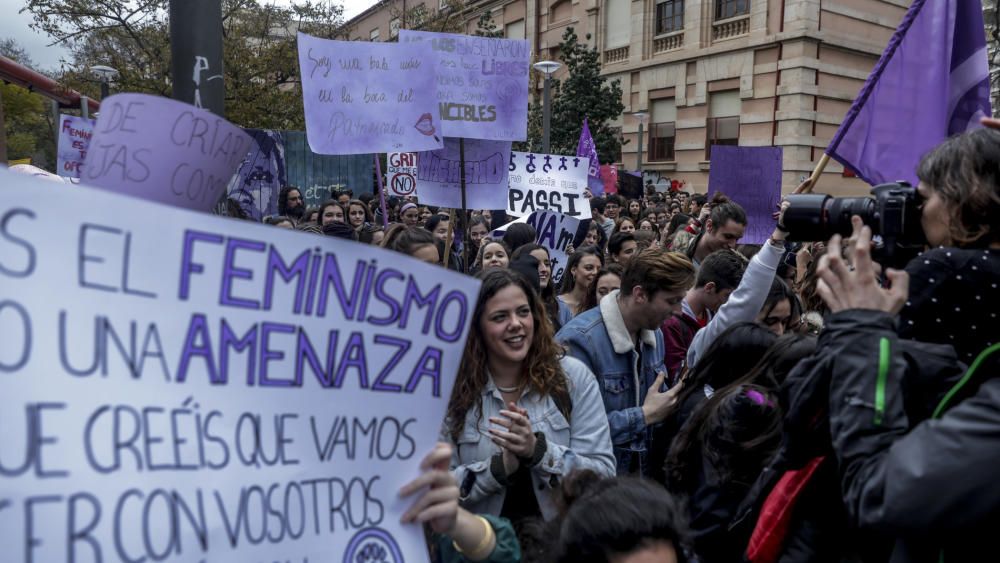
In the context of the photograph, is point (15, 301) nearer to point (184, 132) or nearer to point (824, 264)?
point (184, 132)

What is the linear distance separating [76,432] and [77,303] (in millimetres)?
190

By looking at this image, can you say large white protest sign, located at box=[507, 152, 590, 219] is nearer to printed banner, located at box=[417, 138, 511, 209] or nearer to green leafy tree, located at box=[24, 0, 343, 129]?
printed banner, located at box=[417, 138, 511, 209]

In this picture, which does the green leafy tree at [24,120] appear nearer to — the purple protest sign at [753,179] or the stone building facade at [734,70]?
the stone building facade at [734,70]

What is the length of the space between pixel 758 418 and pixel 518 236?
3.78m

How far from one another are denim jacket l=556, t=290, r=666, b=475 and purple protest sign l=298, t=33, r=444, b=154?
213cm

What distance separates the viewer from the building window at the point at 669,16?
25062mm

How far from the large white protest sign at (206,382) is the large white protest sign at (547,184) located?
6.06 meters

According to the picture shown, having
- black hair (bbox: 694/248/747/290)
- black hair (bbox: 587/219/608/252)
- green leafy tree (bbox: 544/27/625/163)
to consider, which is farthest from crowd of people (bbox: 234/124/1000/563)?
green leafy tree (bbox: 544/27/625/163)

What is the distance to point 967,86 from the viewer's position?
3.46 m

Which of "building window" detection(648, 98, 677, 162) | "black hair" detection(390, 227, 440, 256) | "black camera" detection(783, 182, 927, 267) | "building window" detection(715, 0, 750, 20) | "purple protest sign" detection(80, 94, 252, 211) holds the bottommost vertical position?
"black hair" detection(390, 227, 440, 256)

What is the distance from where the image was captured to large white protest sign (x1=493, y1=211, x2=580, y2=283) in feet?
20.9

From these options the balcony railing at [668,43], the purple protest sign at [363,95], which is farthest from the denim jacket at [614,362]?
the balcony railing at [668,43]

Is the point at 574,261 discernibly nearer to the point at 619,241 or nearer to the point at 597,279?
the point at 597,279

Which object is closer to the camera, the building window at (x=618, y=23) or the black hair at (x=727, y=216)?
the black hair at (x=727, y=216)
